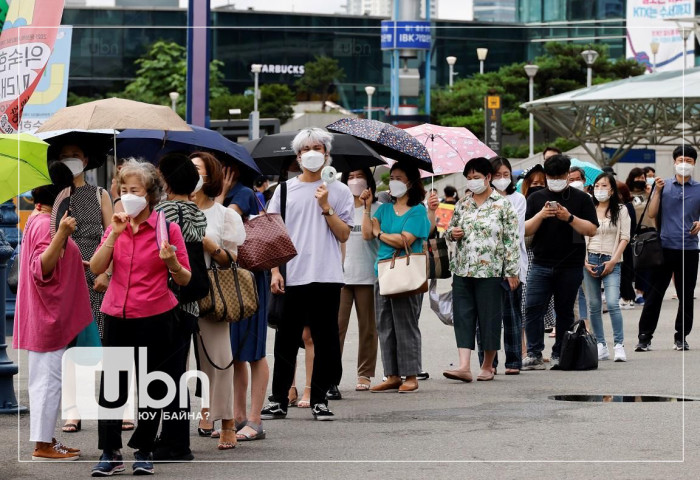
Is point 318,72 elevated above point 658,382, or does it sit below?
above

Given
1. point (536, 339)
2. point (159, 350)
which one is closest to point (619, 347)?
point (536, 339)

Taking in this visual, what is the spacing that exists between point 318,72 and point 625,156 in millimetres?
35334

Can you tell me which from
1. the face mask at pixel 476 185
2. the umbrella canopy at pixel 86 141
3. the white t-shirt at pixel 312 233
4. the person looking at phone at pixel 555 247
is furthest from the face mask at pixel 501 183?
the umbrella canopy at pixel 86 141

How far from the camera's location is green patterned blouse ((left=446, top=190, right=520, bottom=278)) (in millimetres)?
10562

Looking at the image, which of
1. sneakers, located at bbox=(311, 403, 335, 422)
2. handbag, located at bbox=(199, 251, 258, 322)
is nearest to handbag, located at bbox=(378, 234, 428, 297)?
sneakers, located at bbox=(311, 403, 335, 422)

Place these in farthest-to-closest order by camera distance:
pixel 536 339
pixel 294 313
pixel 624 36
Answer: pixel 624 36 < pixel 536 339 < pixel 294 313

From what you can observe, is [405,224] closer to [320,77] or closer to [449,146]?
[449,146]

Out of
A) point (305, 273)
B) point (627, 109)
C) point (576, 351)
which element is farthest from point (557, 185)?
point (627, 109)

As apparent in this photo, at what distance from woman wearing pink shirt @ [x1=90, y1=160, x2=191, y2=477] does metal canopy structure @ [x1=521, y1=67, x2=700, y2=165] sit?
36.2 meters

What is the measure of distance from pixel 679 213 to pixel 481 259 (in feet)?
10.2

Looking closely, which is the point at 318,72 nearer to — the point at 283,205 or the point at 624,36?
the point at 624,36

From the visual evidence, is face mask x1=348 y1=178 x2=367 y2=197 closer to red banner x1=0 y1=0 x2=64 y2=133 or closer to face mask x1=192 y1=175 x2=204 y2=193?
face mask x1=192 y1=175 x2=204 y2=193

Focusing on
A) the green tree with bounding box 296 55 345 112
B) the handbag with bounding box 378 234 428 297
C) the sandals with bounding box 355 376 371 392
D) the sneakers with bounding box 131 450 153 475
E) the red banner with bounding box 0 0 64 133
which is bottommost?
the sneakers with bounding box 131 450 153 475

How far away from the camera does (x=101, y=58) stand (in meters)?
92.1
